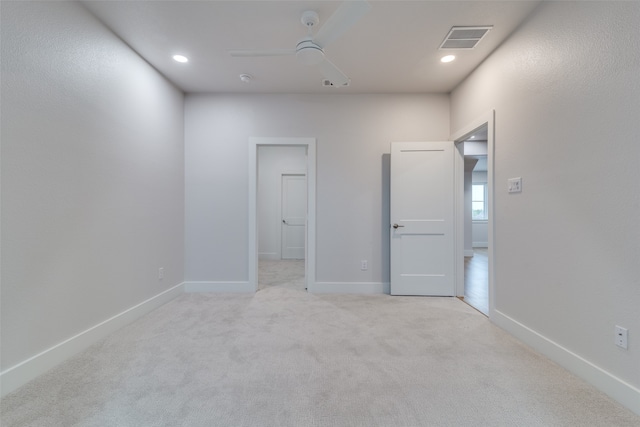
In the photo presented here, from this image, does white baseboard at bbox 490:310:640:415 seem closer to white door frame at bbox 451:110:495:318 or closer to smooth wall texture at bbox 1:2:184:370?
white door frame at bbox 451:110:495:318

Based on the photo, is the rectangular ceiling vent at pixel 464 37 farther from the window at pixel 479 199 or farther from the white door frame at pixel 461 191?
the window at pixel 479 199

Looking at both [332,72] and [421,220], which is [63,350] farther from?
[421,220]

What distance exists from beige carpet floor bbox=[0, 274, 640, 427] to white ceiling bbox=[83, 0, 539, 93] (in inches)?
101

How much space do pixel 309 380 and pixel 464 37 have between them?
9.69ft

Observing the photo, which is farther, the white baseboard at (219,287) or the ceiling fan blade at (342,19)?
the white baseboard at (219,287)

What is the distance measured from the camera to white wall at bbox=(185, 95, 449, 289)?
343 cm

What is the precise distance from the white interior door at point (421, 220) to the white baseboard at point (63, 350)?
9.24 ft

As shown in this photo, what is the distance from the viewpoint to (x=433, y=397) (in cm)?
146

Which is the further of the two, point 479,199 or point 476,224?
point 479,199

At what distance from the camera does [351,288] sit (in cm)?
342

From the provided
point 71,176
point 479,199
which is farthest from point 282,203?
point 479,199

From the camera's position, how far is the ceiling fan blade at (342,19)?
1.45 meters

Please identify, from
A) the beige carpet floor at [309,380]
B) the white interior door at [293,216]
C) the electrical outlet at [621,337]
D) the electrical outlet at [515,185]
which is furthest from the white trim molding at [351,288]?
the white interior door at [293,216]

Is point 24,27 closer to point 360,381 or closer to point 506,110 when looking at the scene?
point 360,381
